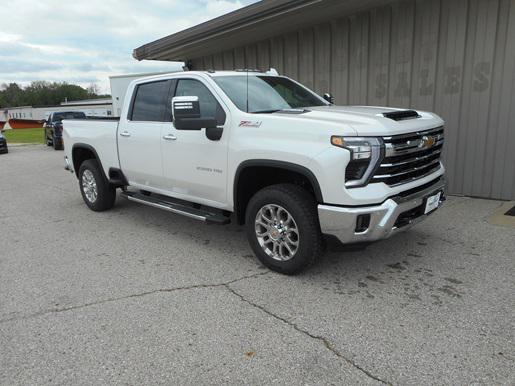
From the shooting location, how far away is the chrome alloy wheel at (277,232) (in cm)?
399

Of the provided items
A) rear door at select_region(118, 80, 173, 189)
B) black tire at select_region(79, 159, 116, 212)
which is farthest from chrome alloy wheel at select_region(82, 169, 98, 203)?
rear door at select_region(118, 80, 173, 189)

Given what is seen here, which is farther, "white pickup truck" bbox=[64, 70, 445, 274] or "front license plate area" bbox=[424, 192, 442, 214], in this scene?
"front license plate area" bbox=[424, 192, 442, 214]

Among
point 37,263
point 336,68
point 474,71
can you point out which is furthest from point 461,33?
point 37,263

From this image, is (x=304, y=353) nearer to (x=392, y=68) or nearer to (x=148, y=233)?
(x=148, y=233)

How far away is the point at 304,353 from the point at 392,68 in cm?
598

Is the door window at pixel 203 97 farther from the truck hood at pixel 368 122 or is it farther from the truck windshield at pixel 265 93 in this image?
the truck hood at pixel 368 122

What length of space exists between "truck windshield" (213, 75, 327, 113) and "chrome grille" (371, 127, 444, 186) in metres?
1.39

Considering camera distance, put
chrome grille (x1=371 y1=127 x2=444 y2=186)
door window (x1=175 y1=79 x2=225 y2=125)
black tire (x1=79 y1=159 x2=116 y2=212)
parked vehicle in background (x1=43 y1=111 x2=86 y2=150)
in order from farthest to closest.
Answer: parked vehicle in background (x1=43 y1=111 x2=86 y2=150) < black tire (x1=79 y1=159 x2=116 y2=212) < door window (x1=175 y1=79 x2=225 y2=125) < chrome grille (x1=371 y1=127 x2=444 y2=186)

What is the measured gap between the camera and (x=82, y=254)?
195 inches

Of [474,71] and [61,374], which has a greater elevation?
[474,71]

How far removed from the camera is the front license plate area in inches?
158

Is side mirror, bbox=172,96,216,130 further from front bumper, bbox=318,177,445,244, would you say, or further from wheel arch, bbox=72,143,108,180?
wheel arch, bbox=72,143,108,180

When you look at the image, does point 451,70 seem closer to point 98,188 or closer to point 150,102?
point 150,102

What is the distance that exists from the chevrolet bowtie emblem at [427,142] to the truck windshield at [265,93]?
1469mm
